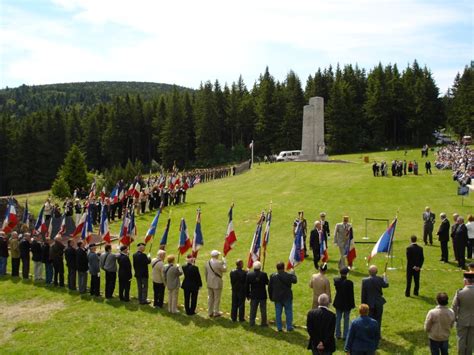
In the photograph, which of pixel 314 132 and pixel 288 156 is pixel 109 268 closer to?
pixel 314 132

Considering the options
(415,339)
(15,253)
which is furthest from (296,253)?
(15,253)

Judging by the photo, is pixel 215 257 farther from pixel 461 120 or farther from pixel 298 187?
pixel 461 120

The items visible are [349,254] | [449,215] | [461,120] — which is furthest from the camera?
[461,120]

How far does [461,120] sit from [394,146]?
37.0 feet

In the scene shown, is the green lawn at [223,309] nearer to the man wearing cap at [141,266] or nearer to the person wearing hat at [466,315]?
the man wearing cap at [141,266]

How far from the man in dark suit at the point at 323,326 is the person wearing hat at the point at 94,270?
8.20 m

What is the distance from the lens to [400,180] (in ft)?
126

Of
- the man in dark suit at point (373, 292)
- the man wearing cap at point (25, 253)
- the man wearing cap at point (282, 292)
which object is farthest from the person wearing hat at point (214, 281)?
the man wearing cap at point (25, 253)

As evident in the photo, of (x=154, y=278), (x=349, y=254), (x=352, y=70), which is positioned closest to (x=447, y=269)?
(x=349, y=254)

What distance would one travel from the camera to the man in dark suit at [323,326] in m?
8.62

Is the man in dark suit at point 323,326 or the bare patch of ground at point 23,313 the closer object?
the man in dark suit at point 323,326

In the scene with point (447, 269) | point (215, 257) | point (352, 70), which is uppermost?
point (352, 70)

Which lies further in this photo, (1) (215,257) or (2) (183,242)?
(2) (183,242)

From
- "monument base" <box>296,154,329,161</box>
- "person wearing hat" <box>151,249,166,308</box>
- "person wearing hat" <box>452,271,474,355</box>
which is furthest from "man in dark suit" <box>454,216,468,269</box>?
"monument base" <box>296,154,329,161</box>
